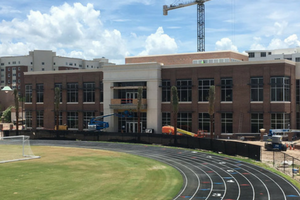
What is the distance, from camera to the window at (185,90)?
68562 mm

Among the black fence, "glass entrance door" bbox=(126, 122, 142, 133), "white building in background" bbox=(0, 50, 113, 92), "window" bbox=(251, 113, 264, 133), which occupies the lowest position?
the black fence

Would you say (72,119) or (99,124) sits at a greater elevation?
(72,119)

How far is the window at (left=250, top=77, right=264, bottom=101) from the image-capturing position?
2491 inches

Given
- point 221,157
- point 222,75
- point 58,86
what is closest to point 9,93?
point 58,86

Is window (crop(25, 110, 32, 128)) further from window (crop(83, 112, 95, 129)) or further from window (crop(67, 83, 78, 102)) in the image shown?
window (crop(83, 112, 95, 129))

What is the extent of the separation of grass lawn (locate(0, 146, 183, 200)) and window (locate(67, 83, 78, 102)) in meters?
32.6

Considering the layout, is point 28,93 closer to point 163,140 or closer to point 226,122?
point 163,140

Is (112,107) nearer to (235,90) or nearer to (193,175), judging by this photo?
(235,90)

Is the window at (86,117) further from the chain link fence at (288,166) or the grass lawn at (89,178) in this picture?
the chain link fence at (288,166)

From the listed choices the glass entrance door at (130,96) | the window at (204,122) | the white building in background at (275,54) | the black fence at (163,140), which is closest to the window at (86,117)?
the glass entrance door at (130,96)

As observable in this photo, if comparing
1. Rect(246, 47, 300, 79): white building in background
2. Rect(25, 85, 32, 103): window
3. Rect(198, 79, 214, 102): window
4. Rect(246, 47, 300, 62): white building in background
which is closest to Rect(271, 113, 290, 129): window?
Rect(198, 79, 214, 102): window

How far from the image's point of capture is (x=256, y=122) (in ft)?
208

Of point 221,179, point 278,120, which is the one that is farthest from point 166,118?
point 221,179

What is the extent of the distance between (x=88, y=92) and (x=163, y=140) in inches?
1051
